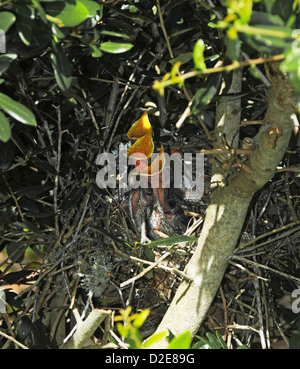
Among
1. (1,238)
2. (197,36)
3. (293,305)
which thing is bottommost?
(293,305)

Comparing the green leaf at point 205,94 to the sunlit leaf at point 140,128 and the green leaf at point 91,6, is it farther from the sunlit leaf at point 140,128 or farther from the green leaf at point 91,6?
the sunlit leaf at point 140,128

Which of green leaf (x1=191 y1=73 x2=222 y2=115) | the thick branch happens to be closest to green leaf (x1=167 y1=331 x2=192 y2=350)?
the thick branch

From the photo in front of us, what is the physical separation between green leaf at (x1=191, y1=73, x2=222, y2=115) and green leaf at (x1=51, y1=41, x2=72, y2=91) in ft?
0.57

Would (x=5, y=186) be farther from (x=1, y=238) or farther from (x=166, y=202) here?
(x=166, y=202)

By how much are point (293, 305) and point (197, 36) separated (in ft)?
2.09

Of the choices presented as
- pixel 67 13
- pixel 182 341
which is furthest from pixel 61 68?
pixel 182 341

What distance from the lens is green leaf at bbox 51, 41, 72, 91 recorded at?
591 mm

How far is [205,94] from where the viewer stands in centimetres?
64

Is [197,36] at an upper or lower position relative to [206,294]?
upper

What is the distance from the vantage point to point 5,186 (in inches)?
35.9

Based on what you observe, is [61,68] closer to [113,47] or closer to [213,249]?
[113,47]
